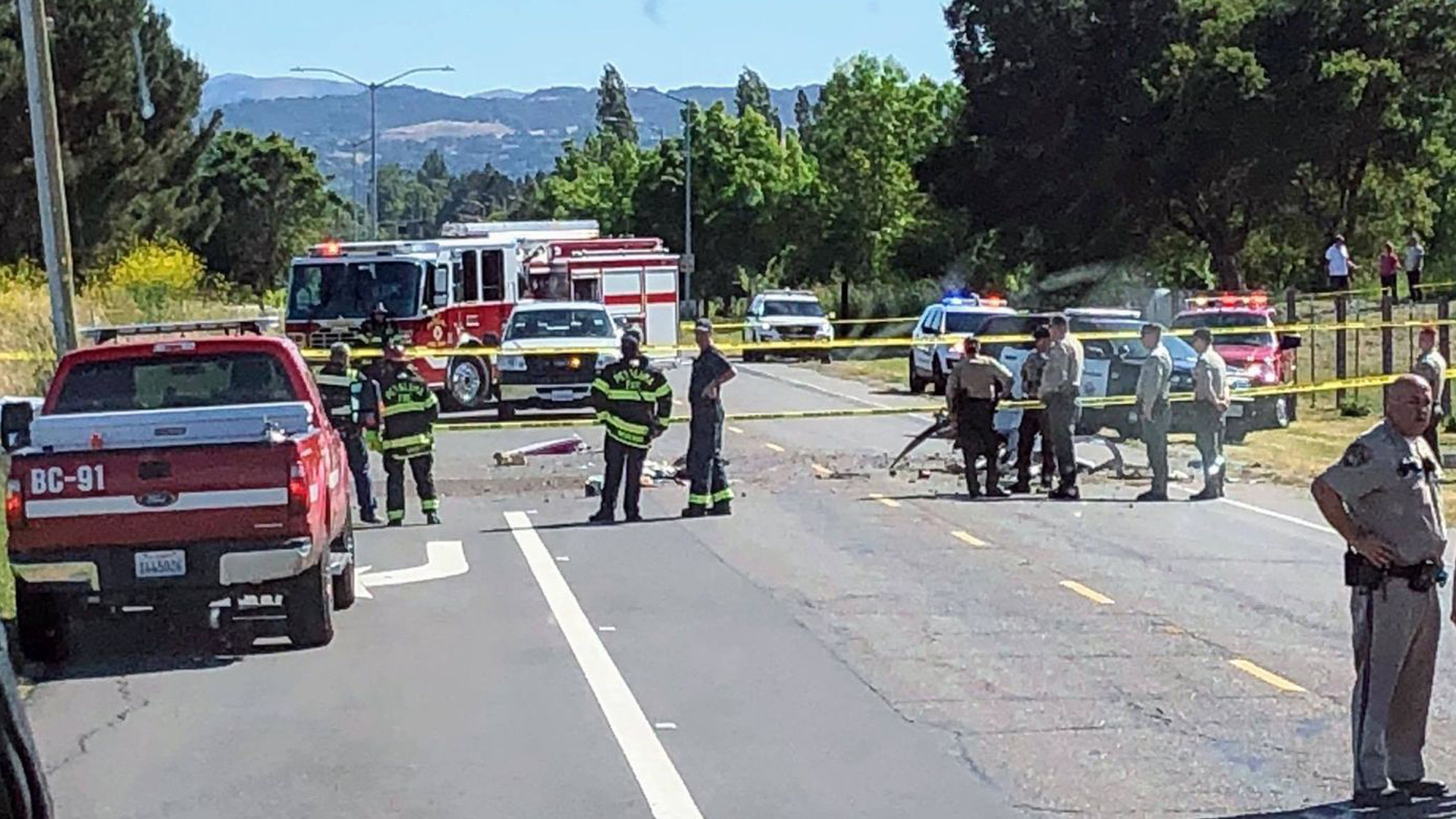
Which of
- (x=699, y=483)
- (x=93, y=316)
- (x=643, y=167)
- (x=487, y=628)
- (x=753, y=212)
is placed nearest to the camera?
(x=487, y=628)

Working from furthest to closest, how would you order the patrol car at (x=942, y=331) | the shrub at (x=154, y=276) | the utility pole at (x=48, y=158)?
1. the shrub at (x=154, y=276)
2. the patrol car at (x=942, y=331)
3. the utility pole at (x=48, y=158)

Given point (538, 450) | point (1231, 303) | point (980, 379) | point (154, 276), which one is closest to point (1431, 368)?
point (980, 379)

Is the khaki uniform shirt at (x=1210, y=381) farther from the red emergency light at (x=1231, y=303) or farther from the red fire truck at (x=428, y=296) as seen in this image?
the red emergency light at (x=1231, y=303)

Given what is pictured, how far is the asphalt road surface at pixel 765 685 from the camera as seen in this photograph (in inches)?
352

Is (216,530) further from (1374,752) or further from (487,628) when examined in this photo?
(1374,752)

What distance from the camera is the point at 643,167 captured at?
96625 mm

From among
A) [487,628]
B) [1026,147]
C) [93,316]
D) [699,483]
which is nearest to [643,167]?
[1026,147]

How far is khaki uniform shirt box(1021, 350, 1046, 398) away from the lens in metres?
21.8

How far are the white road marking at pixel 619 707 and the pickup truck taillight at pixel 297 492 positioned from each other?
178cm

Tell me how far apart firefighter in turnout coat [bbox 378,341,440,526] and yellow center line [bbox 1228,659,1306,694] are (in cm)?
936

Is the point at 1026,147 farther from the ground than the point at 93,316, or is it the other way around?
the point at 1026,147

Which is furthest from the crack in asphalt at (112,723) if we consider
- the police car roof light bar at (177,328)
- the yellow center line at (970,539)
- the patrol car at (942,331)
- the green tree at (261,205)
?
the green tree at (261,205)

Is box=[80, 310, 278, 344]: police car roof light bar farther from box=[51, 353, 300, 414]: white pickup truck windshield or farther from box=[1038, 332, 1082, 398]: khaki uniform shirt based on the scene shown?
box=[1038, 332, 1082, 398]: khaki uniform shirt

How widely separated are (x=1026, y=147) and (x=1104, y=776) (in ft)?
160
